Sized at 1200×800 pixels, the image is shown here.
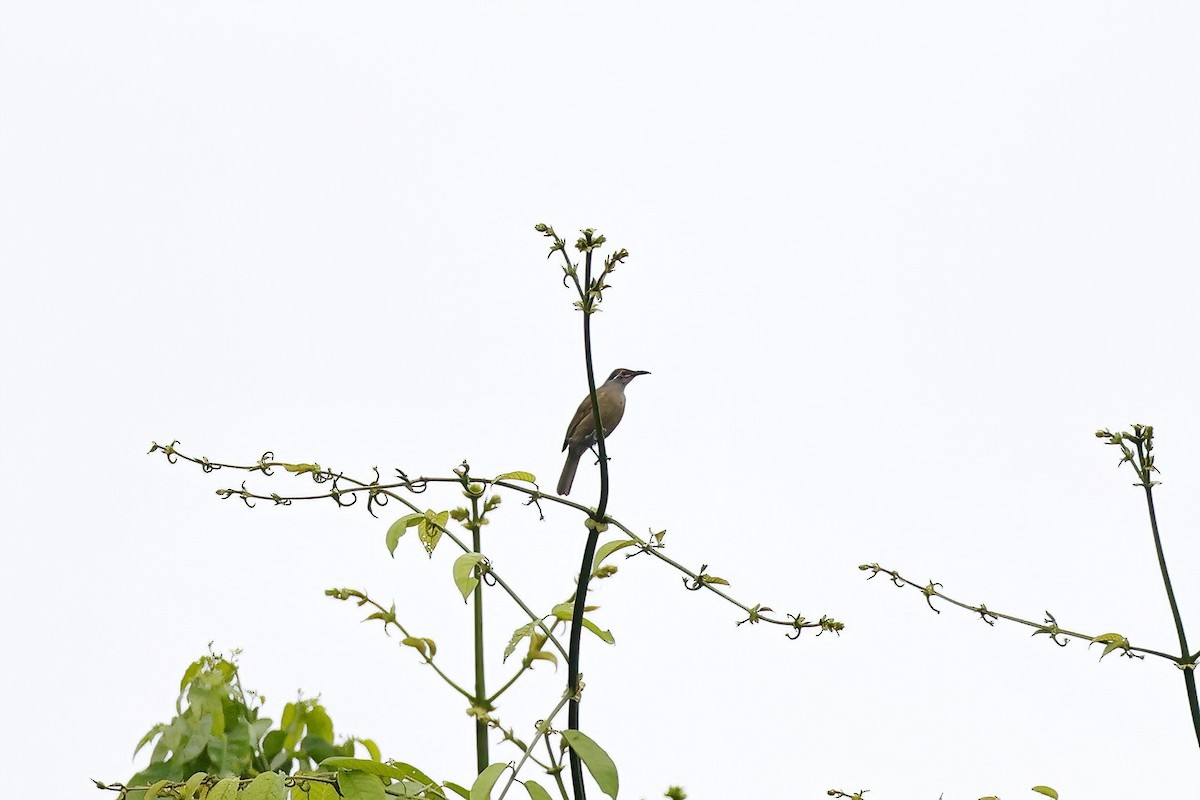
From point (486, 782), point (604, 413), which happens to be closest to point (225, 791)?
point (486, 782)

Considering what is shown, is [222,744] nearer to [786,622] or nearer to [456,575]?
[456,575]

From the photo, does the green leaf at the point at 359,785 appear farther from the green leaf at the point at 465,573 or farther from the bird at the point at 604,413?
the bird at the point at 604,413

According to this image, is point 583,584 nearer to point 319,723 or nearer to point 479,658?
point 479,658

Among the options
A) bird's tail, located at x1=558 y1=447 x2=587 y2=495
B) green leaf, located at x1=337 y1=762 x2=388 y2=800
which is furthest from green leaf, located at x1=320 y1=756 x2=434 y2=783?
bird's tail, located at x1=558 y1=447 x2=587 y2=495

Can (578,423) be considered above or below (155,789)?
above

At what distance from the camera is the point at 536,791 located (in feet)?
6.44

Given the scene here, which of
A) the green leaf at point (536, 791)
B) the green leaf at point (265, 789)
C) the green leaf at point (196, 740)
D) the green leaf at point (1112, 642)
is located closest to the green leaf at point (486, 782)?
the green leaf at point (536, 791)

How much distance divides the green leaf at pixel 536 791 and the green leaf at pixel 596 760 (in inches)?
4.2

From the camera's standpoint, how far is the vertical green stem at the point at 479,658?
2150mm

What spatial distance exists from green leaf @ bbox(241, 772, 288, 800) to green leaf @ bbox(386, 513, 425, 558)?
1.35 feet

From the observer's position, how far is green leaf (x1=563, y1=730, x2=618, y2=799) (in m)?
1.84

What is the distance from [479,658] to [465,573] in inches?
8.0

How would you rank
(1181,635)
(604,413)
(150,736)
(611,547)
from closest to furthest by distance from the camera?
(1181,635) → (611,547) → (150,736) → (604,413)

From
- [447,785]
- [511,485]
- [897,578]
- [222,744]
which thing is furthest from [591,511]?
[222,744]
